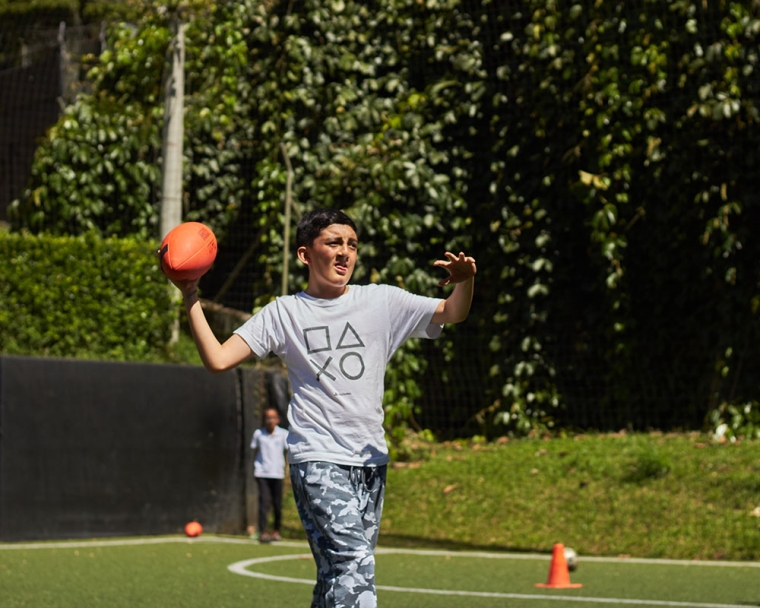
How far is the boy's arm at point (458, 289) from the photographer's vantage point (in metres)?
4.59

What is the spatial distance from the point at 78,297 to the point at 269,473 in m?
3.16

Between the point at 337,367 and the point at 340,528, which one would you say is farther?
the point at 337,367

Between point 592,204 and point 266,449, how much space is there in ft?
15.8

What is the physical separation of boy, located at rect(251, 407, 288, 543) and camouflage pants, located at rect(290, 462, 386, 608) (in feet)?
28.1

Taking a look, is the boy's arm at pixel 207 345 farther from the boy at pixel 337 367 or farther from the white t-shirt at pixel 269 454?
the white t-shirt at pixel 269 454

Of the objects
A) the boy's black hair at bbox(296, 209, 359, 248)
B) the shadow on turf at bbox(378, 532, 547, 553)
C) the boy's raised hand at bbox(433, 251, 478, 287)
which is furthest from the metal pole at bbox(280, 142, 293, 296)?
the boy's raised hand at bbox(433, 251, 478, 287)

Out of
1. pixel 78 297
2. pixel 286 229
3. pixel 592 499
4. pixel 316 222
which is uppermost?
pixel 286 229

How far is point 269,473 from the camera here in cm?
→ 1311

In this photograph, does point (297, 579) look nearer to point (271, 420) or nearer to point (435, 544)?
point (435, 544)

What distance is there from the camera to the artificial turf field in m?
8.33

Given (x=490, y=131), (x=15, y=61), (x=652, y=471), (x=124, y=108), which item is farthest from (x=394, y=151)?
(x=15, y=61)

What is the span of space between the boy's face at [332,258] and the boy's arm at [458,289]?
35 centimetres

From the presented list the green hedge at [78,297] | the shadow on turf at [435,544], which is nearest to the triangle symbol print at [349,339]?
the shadow on turf at [435,544]

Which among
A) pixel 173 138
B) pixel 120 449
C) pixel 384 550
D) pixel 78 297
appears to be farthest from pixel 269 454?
pixel 173 138
